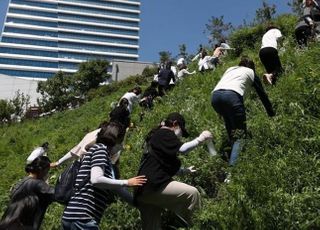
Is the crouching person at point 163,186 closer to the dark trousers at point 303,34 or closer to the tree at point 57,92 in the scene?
the dark trousers at point 303,34

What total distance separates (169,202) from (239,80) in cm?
240

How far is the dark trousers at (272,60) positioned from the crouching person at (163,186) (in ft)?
15.1

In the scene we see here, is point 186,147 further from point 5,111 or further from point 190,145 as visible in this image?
point 5,111

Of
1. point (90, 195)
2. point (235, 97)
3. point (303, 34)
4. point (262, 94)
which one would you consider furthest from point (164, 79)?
point (90, 195)

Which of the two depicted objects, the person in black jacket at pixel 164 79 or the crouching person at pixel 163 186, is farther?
the person in black jacket at pixel 164 79

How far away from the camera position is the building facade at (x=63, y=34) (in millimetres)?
119875

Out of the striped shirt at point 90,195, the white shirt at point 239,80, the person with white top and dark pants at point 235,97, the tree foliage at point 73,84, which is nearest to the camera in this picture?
the striped shirt at point 90,195

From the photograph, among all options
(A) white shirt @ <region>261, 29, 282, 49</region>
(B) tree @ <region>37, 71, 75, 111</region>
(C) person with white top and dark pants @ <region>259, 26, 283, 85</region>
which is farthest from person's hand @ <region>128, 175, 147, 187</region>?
(B) tree @ <region>37, 71, 75, 111</region>

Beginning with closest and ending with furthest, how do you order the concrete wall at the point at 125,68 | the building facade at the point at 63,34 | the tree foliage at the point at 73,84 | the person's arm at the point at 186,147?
the person's arm at the point at 186,147
the tree foliage at the point at 73,84
the concrete wall at the point at 125,68
the building facade at the point at 63,34

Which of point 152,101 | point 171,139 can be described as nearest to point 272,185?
point 171,139

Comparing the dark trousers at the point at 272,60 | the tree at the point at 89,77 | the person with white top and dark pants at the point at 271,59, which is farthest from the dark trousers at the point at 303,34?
the tree at the point at 89,77

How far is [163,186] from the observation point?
4.86 metres

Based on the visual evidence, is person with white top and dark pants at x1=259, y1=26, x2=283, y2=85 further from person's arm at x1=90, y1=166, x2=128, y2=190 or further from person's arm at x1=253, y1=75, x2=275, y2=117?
person's arm at x1=90, y1=166, x2=128, y2=190

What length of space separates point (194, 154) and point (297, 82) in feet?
6.35
